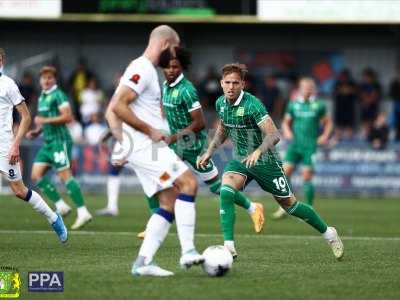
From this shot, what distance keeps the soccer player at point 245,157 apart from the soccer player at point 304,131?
7.19 meters

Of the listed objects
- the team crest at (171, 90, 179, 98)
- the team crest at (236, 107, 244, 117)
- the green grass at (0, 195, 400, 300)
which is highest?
the team crest at (171, 90, 179, 98)

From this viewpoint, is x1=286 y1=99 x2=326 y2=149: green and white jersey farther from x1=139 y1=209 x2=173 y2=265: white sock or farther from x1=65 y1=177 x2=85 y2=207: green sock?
x1=139 y1=209 x2=173 y2=265: white sock

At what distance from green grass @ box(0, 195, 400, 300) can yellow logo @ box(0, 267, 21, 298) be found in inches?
5.2

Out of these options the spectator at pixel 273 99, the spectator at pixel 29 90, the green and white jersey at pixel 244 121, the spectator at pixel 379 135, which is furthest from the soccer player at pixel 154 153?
the spectator at pixel 273 99

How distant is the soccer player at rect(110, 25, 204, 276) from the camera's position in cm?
941

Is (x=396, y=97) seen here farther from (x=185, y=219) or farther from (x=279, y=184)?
(x=185, y=219)

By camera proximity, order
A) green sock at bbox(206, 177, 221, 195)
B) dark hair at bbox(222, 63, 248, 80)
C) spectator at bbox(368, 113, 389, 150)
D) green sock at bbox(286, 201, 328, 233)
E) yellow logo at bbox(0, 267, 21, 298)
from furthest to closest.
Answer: spectator at bbox(368, 113, 389, 150), green sock at bbox(206, 177, 221, 195), green sock at bbox(286, 201, 328, 233), dark hair at bbox(222, 63, 248, 80), yellow logo at bbox(0, 267, 21, 298)

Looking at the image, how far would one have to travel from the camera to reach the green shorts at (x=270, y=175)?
11.6 m

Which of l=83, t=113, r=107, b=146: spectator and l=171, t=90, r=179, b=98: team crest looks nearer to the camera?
l=171, t=90, r=179, b=98: team crest

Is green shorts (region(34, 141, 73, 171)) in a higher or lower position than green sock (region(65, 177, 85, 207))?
higher

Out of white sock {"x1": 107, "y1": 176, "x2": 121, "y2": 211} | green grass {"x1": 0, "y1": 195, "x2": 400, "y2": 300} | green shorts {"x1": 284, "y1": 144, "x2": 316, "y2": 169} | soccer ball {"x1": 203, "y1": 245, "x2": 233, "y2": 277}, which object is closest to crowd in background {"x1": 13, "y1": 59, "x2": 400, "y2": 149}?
green shorts {"x1": 284, "y1": 144, "x2": 316, "y2": 169}

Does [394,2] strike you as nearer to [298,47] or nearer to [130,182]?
[298,47]

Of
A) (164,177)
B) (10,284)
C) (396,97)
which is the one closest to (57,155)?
(164,177)

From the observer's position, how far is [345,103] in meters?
28.0
